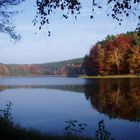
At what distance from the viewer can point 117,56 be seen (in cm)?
8975

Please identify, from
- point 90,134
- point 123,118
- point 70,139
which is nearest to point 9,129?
point 70,139

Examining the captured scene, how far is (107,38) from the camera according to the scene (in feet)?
346

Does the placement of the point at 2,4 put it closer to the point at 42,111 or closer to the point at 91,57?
the point at 42,111

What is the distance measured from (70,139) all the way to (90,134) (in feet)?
12.8

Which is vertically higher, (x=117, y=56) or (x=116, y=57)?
(x=117, y=56)

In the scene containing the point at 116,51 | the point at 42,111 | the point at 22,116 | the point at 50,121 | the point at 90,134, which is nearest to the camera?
the point at 90,134

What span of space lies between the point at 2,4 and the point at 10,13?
79 centimetres

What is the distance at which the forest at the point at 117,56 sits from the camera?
8606 centimetres

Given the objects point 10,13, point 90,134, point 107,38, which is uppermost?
point 107,38

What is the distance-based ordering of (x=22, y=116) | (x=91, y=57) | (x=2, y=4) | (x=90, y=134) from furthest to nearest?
(x=91, y=57), (x=22, y=116), (x=90, y=134), (x=2, y=4)

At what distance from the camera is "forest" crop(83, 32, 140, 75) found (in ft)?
282

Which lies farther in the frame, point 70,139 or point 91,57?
point 91,57

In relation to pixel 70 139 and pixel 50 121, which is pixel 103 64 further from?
pixel 70 139

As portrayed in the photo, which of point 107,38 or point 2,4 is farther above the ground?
point 107,38
